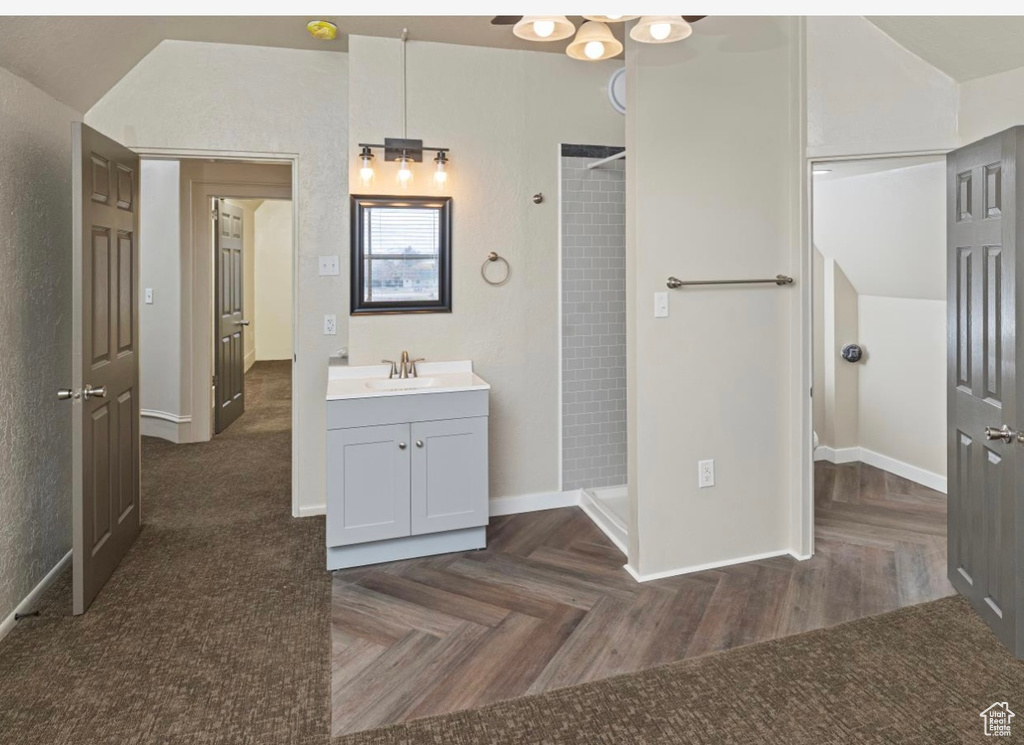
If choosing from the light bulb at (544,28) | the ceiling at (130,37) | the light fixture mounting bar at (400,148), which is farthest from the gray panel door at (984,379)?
the light fixture mounting bar at (400,148)

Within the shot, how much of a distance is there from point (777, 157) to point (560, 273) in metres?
1.31

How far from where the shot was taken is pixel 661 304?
2998 millimetres

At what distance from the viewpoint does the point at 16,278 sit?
8.89ft

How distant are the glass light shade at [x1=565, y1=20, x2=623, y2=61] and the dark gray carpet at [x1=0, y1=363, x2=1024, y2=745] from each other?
216 cm

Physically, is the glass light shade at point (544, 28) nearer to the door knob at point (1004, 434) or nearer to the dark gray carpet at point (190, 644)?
the door knob at point (1004, 434)

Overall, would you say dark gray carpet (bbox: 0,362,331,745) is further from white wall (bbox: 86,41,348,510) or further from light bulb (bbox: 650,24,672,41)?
light bulb (bbox: 650,24,672,41)

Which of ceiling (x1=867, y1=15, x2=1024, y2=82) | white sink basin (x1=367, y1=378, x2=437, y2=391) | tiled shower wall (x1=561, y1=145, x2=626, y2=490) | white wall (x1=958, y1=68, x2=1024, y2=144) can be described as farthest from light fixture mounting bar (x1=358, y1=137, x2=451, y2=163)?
white wall (x1=958, y1=68, x2=1024, y2=144)

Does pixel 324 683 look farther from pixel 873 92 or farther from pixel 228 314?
pixel 228 314

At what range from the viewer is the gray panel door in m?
2.38

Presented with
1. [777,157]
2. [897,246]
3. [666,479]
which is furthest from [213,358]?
[897,246]

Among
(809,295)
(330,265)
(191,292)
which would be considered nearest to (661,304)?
(809,295)

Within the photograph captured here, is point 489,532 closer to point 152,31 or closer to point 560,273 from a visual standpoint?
point 560,273

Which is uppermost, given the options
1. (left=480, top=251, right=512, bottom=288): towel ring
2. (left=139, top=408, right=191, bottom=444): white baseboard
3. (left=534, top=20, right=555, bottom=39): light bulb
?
(left=534, top=20, right=555, bottom=39): light bulb

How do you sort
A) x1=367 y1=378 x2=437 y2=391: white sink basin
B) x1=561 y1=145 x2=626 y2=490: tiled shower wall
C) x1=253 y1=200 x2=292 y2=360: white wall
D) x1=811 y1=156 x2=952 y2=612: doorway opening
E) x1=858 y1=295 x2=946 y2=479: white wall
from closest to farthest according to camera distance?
x1=367 y1=378 x2=437 y2=391: white sink basin
x1=811 y1=156 x2=952 y2=612: doorway opening
x1=561 y1=145 x2=626 y2=490: tiled shower wall
x1=858 y1=295 x2=946 y2=479: white wall
x1=253 y1=200 x2=292 y2=360: white wall
